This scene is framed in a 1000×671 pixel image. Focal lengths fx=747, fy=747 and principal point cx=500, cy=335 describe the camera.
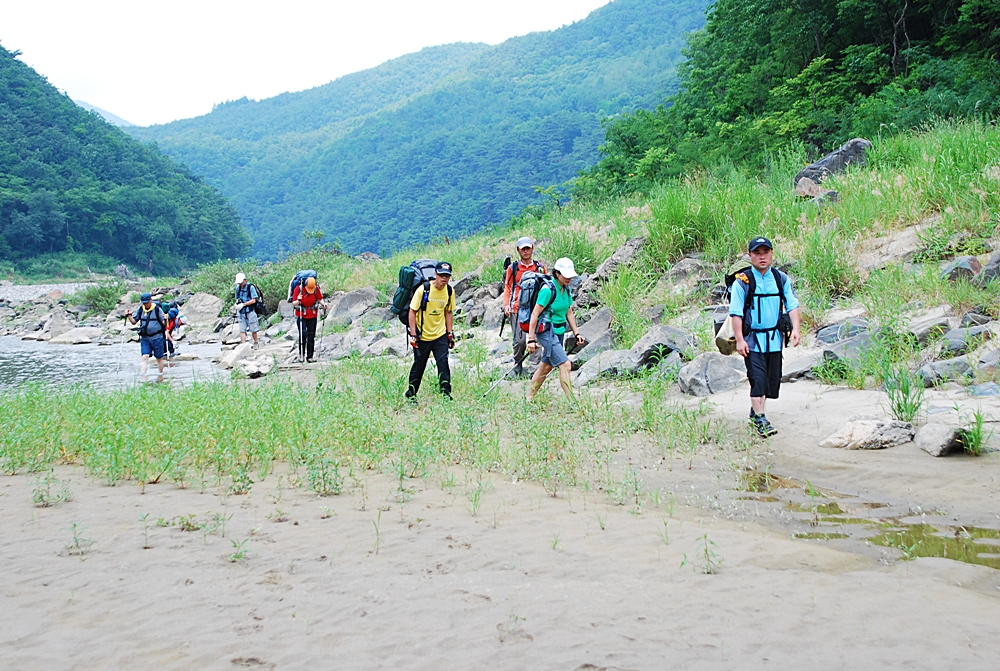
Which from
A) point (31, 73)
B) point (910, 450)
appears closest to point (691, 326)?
point (910, 450)

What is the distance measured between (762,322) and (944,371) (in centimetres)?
204

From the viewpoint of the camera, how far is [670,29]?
133m

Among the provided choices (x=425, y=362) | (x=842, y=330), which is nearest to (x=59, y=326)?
(x=425, y=362)

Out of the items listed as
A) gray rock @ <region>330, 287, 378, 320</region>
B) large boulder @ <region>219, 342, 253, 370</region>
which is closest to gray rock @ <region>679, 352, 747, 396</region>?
large boulder @ <region>219, 342, 253, 370</region>

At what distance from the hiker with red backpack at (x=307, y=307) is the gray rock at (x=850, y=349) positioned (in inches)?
341

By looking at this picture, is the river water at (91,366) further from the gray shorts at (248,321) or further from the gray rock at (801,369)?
the gray rock at (801,369)

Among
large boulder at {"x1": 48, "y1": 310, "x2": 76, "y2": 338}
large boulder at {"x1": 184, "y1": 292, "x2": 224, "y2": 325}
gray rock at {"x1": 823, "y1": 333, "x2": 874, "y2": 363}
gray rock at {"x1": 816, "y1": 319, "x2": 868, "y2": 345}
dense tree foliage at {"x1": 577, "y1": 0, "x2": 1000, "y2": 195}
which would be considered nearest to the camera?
gray rock at {"x1": 823, "y1": 333, "x2": 874, "y2": 363}

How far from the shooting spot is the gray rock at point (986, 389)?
260 inches

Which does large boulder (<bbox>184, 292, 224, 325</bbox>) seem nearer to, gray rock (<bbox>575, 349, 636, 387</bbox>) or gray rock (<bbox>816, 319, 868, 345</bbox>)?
gray rock (<bbox>575, 349, 636, 387</bbox>)

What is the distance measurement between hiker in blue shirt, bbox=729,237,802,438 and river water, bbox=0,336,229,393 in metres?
7.48

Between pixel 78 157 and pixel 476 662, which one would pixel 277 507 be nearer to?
pixel 476 662

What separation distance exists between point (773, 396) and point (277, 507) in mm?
4491

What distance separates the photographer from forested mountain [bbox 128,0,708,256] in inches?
3898

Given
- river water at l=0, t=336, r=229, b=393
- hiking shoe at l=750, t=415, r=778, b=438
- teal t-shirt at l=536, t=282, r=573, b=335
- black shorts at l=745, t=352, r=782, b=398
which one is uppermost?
teal t-shirt at l=536, t=282, r=573, b=335
